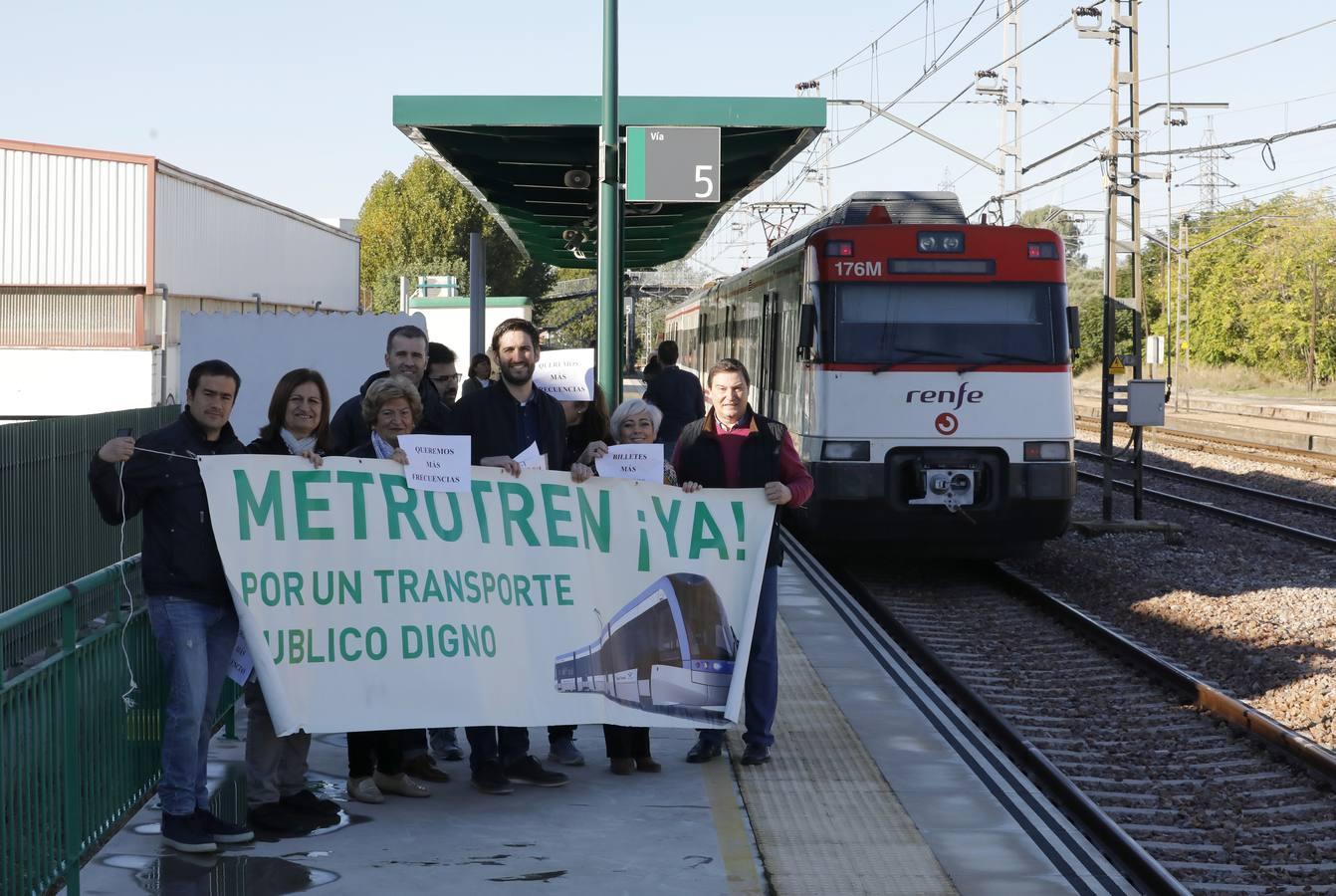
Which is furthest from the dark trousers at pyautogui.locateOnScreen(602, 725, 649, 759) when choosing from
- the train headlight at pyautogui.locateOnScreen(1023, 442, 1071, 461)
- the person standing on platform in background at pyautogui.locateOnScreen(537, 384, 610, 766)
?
the train headlight at pyautogui.locateOnScreen(1023, 442, 1071, 461)

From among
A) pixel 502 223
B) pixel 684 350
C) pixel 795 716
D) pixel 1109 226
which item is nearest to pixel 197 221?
pixel 684 350

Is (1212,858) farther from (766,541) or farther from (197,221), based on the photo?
(197,221)

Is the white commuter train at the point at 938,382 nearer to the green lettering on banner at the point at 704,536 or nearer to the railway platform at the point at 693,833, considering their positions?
the railway platform at the point at 693,833

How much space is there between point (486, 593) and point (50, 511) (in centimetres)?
738

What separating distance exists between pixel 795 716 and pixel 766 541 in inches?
57.2

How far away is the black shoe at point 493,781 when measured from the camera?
6.54 meters

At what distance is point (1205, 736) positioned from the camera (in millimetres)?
9078

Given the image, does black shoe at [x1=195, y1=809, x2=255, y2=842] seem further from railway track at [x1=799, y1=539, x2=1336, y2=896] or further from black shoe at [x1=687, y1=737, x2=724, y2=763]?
railway track at [x1=799, y1=539, x2=1336, y2=896]

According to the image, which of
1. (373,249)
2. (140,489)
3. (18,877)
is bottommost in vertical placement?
(18,877)

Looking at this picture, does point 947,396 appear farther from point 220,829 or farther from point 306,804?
point 220,829

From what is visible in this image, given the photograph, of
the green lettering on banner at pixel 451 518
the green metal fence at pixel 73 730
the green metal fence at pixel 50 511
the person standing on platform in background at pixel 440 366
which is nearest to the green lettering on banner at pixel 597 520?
the green lettering on banner at pixel 451 518

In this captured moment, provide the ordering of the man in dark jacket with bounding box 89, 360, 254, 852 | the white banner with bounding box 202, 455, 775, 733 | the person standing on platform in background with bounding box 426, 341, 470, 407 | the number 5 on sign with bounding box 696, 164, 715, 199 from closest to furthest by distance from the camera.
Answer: the man in dark jacket with bounding box 89, 360, 254, 852
the white banner with bounding box 202, 455, 775, 733
the person standing on platform in background with bounding box 426, 341, 470, 407
the number 5 on sign with bounding box 696, 164, 715, 199

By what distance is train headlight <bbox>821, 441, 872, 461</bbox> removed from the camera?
526 inches

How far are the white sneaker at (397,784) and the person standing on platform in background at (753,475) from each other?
4.44ft
